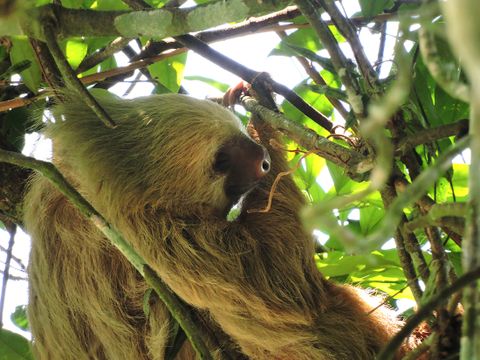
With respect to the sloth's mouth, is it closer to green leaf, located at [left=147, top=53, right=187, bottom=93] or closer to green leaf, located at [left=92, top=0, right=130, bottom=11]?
green leaf, located at [left=147, top=53, right=187, bottom=93]

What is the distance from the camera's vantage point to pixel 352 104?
2215 millimetres

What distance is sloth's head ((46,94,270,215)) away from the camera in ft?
11.8

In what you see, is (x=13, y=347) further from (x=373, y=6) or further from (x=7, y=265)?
(x=373, y=6)

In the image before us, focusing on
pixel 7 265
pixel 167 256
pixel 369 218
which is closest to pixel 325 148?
pixel 167 256

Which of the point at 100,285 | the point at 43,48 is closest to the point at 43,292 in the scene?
the point at 100,285

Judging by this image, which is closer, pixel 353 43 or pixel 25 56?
pixel 353 43

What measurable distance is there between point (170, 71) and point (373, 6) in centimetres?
158

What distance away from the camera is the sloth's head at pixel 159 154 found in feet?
11.8

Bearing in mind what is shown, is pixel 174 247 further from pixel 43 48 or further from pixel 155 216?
pixel 43 48

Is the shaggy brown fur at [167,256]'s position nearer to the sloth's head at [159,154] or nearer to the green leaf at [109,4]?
the sloth's head at [159,154]

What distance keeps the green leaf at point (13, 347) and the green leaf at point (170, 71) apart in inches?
73.4

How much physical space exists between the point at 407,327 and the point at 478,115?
0.59 m

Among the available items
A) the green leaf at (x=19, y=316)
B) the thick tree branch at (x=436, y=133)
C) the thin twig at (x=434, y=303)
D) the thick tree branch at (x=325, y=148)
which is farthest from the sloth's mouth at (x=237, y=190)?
the thin twig at (x=434, y=303)

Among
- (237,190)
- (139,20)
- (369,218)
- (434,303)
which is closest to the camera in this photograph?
(434,303)
